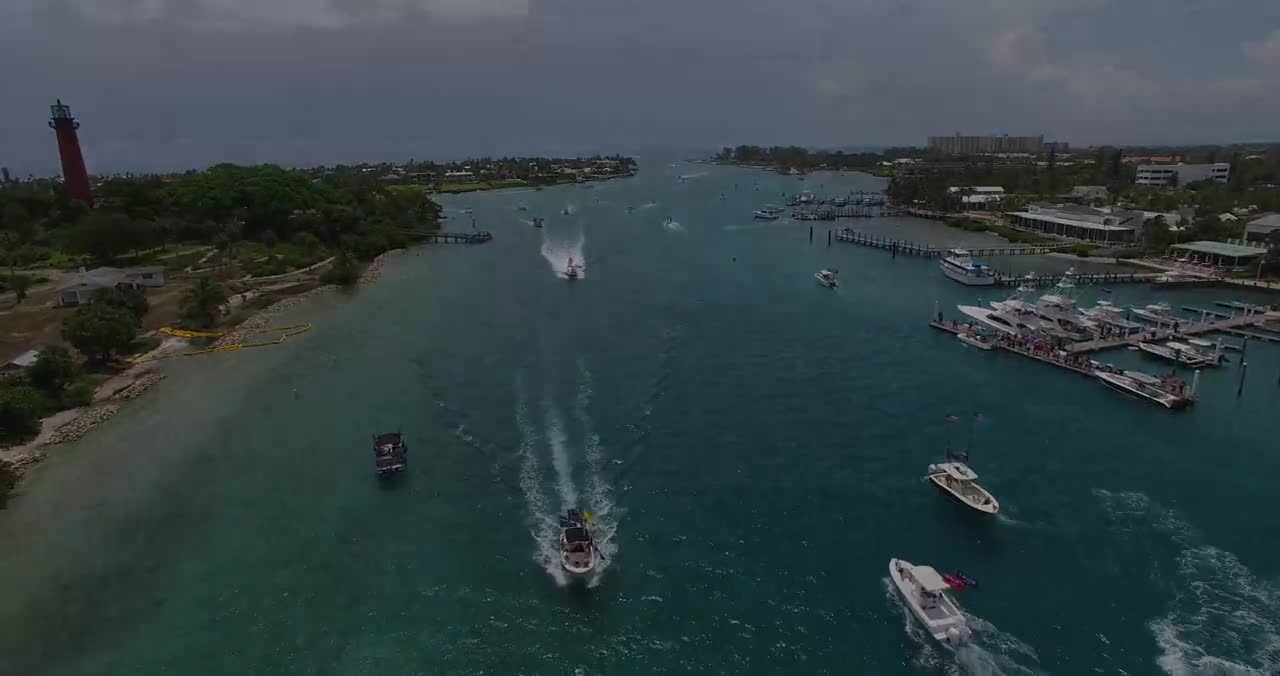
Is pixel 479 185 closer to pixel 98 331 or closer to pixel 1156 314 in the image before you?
pixel 98 331

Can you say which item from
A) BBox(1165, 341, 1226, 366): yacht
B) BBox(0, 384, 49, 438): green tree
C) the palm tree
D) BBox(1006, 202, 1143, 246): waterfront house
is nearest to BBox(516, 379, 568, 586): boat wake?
BBox(0, 384, 49, 438): green tree

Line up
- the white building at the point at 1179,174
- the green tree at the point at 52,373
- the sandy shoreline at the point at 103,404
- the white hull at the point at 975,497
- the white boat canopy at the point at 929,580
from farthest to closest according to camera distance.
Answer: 1. the white building at the point at 1179,174
2. the green tree at the point at 52,373
3. the sandy shoreline at the point at 103,404
4. the white hull at the point at 975,497
5. the white boat canopy at the point at 929,580

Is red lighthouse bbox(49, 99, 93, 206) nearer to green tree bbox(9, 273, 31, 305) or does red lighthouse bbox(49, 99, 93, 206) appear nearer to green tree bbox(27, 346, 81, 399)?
green tree bbox(9, 273, 31, 305)

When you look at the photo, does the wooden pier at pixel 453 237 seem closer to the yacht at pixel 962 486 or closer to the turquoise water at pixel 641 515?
the turquoise water at pixel 641 515

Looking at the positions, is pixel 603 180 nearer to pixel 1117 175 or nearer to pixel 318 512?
pixel 1117 175

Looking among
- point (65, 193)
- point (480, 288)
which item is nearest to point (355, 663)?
point (480, 288)

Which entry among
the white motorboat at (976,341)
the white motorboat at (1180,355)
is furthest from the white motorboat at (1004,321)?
the white motorboat at (1180,355)
